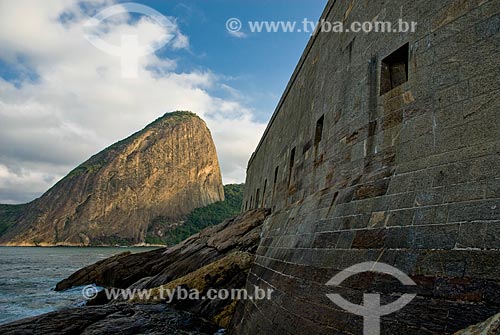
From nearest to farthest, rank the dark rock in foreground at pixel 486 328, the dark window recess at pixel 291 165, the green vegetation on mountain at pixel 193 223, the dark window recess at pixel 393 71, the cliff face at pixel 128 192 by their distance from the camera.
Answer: the dark rock in foreground at pixel 486 328, the dark window recess at pixel 393 71, the dark window recess at pixel 291 165, the cliff face at pixel 128 192, the green vegetation on mountain at pixel 193 223

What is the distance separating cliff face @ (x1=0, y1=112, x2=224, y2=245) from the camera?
101125mm

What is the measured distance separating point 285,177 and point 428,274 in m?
8.23

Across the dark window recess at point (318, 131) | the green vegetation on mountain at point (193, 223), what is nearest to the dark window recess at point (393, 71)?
the dark window recess at point (318, 131)

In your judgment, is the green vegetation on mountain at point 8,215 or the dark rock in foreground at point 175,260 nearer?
the dark rock in foreground at point 175,260

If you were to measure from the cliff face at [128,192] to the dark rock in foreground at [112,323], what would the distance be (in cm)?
9744

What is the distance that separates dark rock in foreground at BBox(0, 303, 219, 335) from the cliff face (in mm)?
97437

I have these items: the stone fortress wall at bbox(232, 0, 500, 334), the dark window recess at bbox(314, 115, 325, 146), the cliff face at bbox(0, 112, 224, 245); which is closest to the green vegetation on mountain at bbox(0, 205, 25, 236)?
the cliff face at bbox(0, 112, 224, 245)

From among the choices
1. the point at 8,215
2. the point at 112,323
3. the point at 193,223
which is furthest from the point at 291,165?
the point at 8,215

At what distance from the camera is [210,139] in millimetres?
131125

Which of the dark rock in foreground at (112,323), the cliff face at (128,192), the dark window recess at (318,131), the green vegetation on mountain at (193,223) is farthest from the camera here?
the green vegetation on mountain at (193,223)

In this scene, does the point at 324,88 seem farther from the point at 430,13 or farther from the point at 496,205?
the point at 496,205

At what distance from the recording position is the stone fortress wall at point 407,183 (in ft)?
11.9

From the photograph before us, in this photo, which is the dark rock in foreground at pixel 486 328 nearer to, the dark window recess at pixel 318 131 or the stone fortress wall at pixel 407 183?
the stone fortress wall at pixel 407 183

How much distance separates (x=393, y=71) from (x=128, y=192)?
107587 mm
